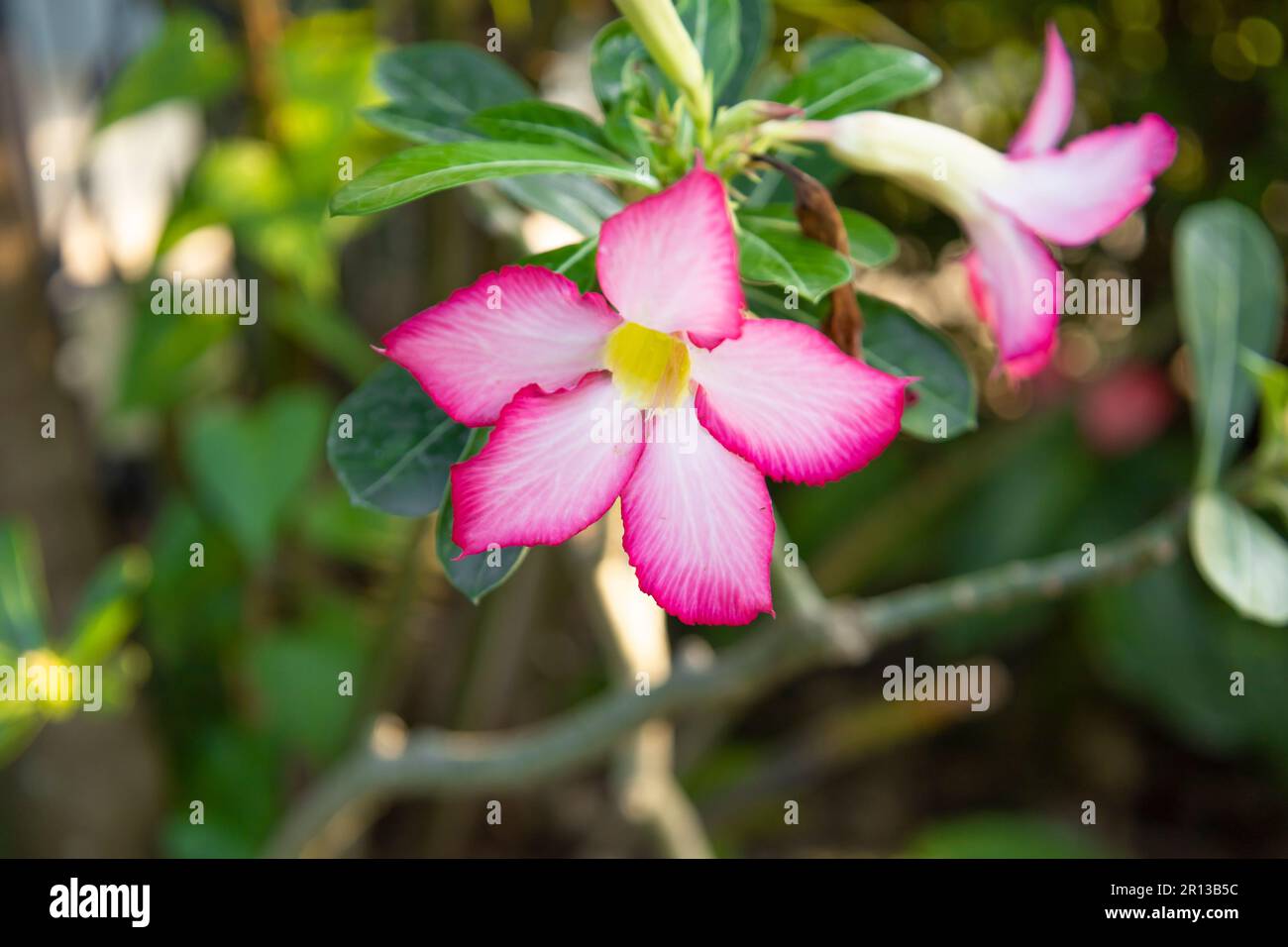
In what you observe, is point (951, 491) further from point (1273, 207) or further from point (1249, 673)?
point (1273, 207)

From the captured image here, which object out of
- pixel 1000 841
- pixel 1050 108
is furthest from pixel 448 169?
pixel 1000 841

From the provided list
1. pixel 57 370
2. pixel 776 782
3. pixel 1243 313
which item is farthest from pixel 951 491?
pixel 57 370

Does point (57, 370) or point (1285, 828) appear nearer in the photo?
point (57, 370)

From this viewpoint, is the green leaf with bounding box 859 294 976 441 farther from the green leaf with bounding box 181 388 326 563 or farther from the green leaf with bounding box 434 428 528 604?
the green leaf with bounding box 181 388 326 563

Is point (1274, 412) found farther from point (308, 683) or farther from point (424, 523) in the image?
point (308, 683)

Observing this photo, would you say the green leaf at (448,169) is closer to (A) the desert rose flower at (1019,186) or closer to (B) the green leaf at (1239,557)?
(A) the desert rose flower at (1019,186)

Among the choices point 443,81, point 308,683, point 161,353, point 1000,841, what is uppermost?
point 443,81
